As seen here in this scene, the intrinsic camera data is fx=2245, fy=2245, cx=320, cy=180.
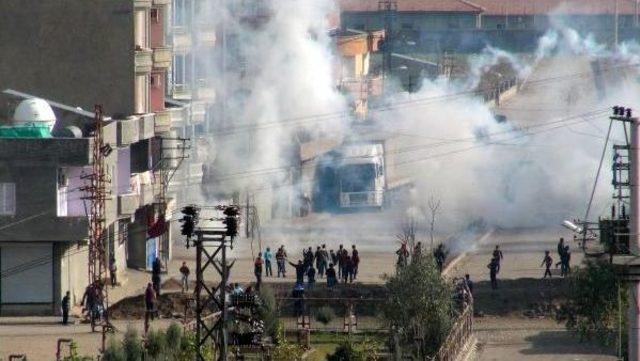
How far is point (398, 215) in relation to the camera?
64.8m

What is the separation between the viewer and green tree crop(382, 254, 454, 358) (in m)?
43.3

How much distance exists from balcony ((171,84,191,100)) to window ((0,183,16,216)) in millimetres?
13665

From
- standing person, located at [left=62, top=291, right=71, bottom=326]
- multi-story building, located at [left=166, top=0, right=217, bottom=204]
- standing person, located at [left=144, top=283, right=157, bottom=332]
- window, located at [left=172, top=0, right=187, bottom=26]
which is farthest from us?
window, located at [left=172, top=0, right=187, bottom=26]

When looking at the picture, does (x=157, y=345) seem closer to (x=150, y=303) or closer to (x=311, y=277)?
(x=150, y=303)

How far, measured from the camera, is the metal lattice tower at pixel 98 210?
1804 inches

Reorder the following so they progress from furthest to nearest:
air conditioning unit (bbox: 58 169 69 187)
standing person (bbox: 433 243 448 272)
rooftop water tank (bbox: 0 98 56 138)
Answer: standing person (bbox: 433 243 448 272) < rooftop water tank (bbox: 0 98 56 138) < air conditioning unit (bbox: 58 169 69 187)

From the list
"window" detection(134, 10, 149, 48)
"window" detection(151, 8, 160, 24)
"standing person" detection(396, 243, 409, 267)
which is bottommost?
"standing person" detection(396, 243, 409, 267)

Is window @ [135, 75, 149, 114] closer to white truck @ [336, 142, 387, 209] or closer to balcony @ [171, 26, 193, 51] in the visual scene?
balcony @ [171, 26, 193, 51]

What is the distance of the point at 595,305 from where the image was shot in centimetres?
4372

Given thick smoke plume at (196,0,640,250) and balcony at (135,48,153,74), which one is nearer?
balcony at (135,48,153,74)

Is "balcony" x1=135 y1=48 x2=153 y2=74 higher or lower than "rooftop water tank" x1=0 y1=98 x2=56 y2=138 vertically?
higher

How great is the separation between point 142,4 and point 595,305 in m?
16.0

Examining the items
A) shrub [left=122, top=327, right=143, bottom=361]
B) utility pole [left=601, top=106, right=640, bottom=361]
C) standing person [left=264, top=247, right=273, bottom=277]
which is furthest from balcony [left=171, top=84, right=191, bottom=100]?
utility pole [left=601, top=106, right=640, bottom=361]

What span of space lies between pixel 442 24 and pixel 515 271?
67884 millimetres
